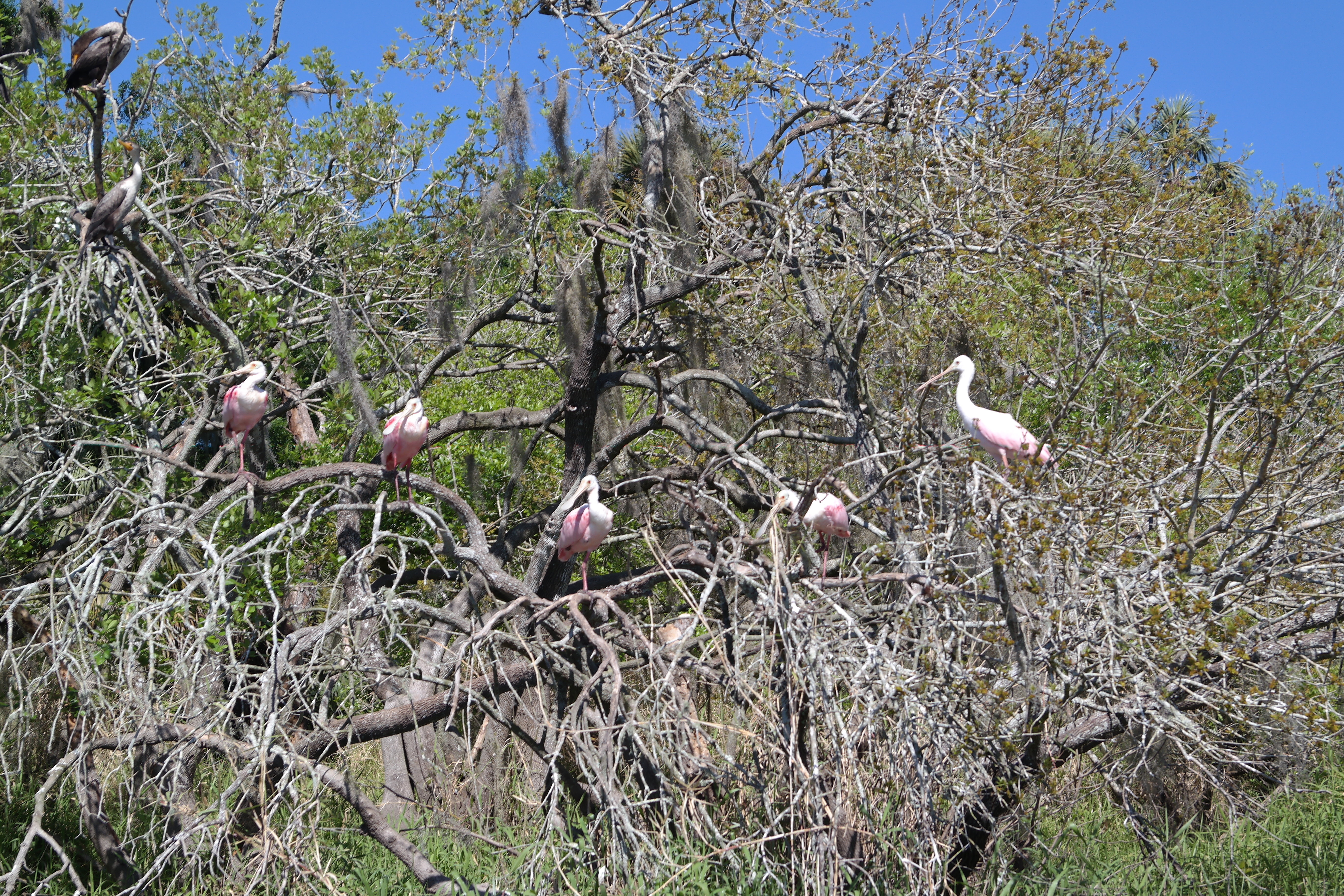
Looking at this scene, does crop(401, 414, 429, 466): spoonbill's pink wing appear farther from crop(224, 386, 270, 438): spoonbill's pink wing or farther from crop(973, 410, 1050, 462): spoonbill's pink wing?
crop(973, 410, 1050, 462): spoonbill's pink wing

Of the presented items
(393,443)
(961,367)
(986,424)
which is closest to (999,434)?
(986,424)

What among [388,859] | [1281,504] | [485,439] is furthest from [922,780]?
[485,439]

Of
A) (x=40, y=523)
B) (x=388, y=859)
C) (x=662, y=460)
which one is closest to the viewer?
(x=388, y=859)

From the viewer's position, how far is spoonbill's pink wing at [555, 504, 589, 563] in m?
5.35

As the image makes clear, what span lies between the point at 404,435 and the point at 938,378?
2728 millimetres

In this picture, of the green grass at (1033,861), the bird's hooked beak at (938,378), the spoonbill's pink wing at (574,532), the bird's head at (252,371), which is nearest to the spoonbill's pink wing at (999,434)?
the bird's hooked beak at (938,378)

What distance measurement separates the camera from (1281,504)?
14.5 feet

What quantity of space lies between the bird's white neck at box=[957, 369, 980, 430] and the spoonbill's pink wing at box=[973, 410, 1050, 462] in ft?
0.16

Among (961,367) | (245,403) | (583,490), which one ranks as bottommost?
(583,490)

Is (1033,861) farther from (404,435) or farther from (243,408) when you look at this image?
(243,408)

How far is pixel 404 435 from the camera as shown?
547 cm

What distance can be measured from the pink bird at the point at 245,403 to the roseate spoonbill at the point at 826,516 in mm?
2713

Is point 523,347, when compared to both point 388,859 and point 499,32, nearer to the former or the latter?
point 499,32

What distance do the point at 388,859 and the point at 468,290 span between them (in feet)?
11.1
